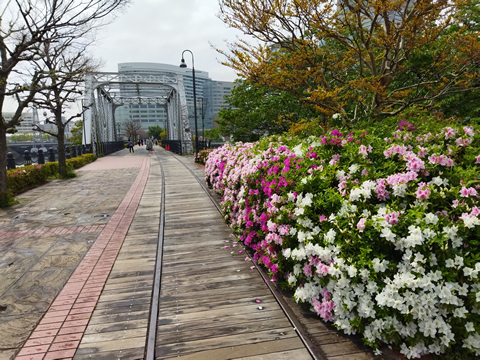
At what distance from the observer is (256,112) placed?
15016mm

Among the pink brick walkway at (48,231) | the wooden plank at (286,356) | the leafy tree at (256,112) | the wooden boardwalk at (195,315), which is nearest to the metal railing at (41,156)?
the pink brick walkway at (48,231)

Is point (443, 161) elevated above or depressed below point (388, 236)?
above

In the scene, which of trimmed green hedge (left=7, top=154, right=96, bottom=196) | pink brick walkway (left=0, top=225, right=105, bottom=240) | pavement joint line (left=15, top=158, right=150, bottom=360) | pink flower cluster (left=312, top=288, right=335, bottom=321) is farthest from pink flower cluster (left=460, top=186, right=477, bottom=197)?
trimmed green hedge (left=7, top=154, right=96, bottom=196)

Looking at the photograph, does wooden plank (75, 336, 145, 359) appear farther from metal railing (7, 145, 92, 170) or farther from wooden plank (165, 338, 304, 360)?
metal railing (7, 145, 92, 170)

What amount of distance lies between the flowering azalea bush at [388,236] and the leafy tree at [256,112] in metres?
10.6

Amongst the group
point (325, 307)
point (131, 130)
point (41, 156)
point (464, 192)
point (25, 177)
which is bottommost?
point (325, 307)

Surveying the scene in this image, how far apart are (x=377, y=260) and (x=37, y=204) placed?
9.09 metres

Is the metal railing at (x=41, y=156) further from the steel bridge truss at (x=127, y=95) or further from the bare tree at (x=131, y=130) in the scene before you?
the bare tree at (x=131, y=130)

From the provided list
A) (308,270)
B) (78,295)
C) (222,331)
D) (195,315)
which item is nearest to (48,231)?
(78,295)

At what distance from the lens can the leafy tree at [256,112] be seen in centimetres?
1427

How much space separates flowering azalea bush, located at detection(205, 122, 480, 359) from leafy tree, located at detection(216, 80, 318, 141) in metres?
10.6

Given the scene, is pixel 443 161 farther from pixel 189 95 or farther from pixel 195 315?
pixel 189 95

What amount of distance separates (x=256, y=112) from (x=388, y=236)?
43.3 ft

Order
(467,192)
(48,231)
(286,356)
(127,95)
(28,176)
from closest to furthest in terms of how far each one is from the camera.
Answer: (467,192), (286,356), (48,231), (28,176), (127,95)
